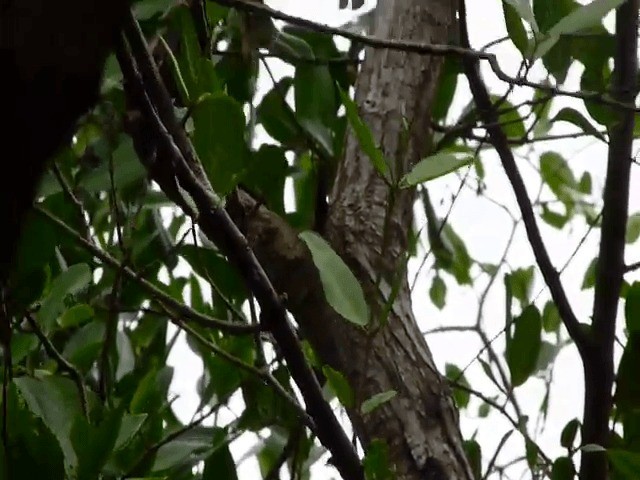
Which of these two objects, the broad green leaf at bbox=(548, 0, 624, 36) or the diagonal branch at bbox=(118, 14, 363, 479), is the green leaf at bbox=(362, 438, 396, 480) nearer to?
the diagonal branch at bbox=(118, 14, 363, 479)

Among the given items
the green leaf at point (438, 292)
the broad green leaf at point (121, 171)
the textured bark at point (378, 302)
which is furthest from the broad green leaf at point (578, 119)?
the green leaf at point (438, 292)

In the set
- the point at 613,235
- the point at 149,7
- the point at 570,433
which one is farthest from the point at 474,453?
the point at 149,7

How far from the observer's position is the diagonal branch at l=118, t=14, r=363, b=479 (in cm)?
49

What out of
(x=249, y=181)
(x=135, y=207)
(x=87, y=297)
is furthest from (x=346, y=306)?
(x=87, y=297)

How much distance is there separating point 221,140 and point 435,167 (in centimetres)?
12

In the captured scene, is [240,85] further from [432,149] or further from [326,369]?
[326,369]

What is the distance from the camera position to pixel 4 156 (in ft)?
0.65

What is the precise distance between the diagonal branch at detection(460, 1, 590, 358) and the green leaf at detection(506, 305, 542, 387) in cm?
4

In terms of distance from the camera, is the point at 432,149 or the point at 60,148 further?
the point at 432,149

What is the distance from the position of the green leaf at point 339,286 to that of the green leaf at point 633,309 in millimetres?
290

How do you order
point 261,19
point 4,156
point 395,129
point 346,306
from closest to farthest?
1. point 4,156
2. point 346,306
3. point 261,19
4. point 395,129

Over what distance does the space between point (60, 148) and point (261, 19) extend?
1.54 feet

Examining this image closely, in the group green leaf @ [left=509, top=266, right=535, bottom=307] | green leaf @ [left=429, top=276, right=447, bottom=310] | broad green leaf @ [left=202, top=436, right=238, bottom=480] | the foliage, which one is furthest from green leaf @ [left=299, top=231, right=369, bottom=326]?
green leaf @ [left=429, top=276, right=447, bottom=310]

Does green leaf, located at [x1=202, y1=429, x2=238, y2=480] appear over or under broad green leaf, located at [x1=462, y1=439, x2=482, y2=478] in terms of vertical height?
under
